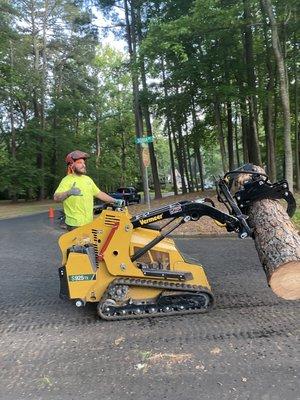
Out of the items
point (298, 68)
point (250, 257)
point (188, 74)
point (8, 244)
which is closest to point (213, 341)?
point (250, 257)

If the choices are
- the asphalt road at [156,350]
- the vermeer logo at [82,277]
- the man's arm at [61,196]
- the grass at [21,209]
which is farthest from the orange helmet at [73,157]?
the grass at [21,209]

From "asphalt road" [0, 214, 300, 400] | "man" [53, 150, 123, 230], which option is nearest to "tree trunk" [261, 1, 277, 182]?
"asphalt road" [0, 214, 300, 400]

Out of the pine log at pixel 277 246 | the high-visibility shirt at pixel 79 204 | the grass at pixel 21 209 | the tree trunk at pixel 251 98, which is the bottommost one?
the grass at pixel 21 209

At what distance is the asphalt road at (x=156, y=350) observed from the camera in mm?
3385

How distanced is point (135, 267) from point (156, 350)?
1.12 m

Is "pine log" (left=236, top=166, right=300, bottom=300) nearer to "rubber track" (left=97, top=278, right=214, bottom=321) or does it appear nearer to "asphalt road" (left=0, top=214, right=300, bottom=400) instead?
"asphalt road" (left=0, top=214, right=300, bottom=400)

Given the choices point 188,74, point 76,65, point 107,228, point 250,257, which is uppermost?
point 76,65

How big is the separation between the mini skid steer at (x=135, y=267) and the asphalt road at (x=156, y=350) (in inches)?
7.7

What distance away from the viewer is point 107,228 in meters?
5.00

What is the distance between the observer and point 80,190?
543cm

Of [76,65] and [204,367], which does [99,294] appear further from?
[76,65]

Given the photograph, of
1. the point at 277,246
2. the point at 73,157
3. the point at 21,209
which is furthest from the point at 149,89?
the point at 277,246

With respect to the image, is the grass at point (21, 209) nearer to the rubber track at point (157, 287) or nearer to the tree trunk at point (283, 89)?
the tree trunk at point (283, 89)

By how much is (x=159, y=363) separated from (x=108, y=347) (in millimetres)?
640
